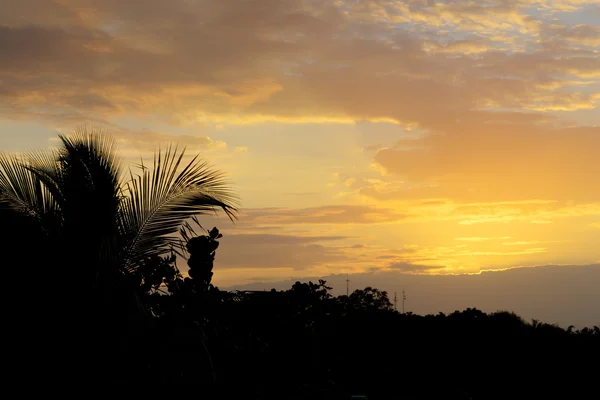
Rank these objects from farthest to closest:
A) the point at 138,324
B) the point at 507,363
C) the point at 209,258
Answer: the point at 507,363 < the point at 209,258 < the point at 138,324

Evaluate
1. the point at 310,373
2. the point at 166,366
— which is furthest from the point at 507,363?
the point at 166,366

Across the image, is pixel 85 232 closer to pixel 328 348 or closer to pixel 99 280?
pixel 99 280

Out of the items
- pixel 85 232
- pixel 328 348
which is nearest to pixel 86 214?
pixel 85 232

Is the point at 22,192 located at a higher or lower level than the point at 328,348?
higher

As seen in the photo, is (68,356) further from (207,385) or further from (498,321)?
(498,321)

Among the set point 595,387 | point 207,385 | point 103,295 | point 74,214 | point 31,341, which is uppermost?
point 74,214

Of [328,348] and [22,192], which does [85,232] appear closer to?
[22,192]

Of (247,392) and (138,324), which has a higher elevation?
(138,324)

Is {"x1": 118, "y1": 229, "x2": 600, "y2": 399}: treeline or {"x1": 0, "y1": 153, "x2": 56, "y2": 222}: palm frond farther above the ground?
{"x1": 0, "y1": 153, "x2": 56, "y2": 222}: palm frond

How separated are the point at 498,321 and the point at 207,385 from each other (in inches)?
666

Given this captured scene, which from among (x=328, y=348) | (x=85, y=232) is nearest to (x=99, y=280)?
(x=85, y=232)

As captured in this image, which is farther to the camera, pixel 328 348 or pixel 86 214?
pixel 328 348

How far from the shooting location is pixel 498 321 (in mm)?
24438

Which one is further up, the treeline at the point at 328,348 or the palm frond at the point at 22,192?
the palm frond at the point at 22,192
